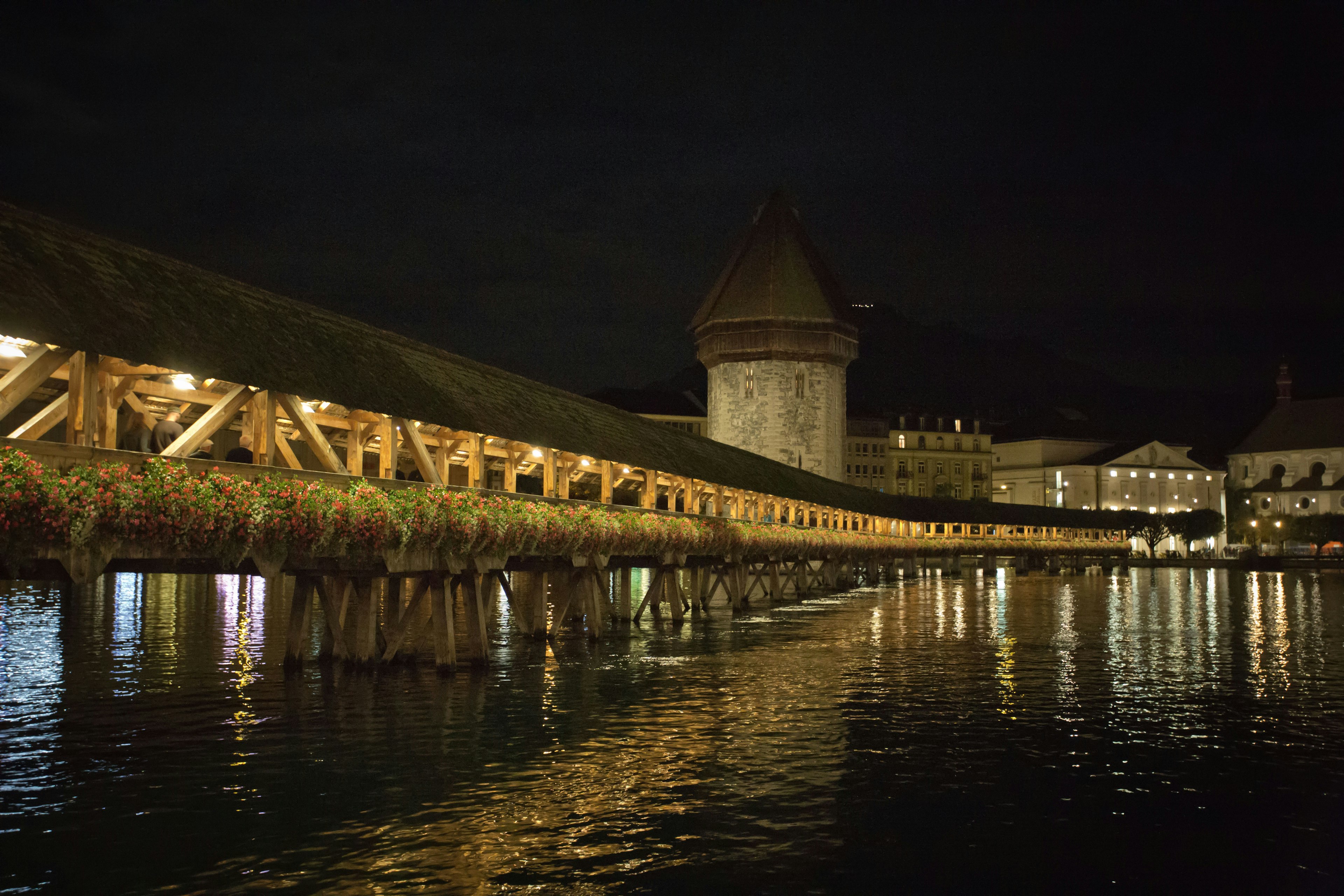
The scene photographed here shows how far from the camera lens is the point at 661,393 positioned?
135000mm

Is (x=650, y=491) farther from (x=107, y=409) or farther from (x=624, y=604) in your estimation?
(x=107, y=409)

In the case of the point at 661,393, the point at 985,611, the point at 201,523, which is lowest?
the point at 985,611

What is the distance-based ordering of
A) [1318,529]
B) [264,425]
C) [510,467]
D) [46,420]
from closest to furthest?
[46,420]
[264,425]
[510,467]
[1318,529]

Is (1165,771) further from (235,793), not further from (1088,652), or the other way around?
(1088,652)

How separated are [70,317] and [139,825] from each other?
6645 mm

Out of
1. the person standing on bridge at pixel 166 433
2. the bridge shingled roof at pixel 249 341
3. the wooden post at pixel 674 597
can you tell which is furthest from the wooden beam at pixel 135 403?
the wooden post at pixel 674 597

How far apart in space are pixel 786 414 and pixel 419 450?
199ft

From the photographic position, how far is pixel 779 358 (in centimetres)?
8300

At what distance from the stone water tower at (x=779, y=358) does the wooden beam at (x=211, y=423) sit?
63.9 metres

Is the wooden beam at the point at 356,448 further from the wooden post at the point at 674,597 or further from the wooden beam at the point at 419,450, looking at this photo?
the wooden post at the point at 674,597

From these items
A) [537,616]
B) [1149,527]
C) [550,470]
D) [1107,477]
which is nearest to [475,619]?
[550,470]

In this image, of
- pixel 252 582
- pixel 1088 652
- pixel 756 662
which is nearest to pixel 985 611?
pixel 1088 652

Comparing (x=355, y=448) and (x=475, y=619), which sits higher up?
(x=355, y=448)

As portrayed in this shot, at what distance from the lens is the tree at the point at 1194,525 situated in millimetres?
128375
